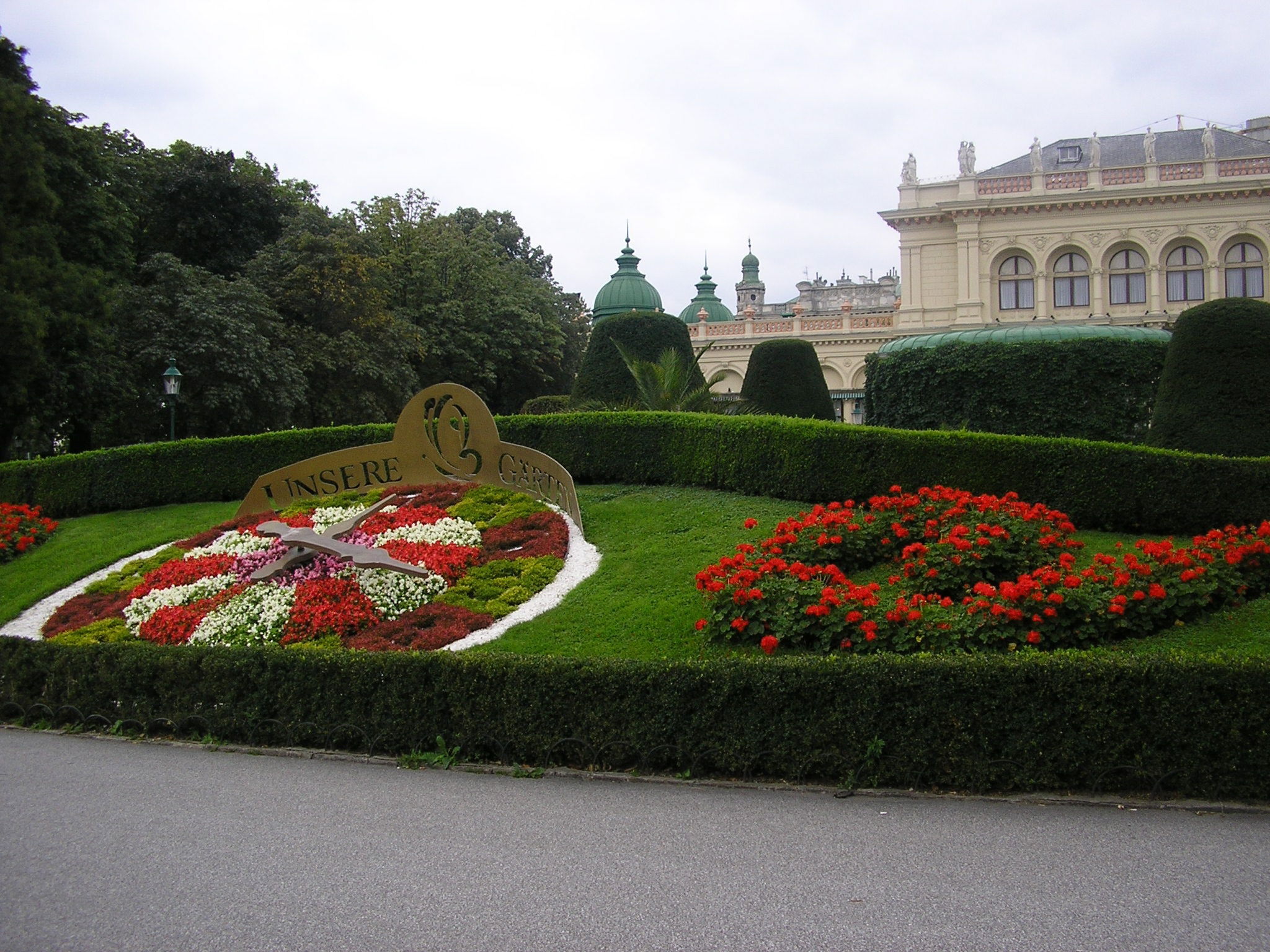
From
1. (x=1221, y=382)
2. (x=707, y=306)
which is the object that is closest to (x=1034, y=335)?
(x=1221, y=382)

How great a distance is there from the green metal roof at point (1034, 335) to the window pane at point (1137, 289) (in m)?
30.2

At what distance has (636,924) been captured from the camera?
5125 mm

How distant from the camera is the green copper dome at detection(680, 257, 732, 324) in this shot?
6738 cm

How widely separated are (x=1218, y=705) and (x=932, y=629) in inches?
93.1

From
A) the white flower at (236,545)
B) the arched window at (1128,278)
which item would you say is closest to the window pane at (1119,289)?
the arched window at (1128,278)

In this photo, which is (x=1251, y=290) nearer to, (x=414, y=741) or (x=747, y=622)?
(x=747, y=622)

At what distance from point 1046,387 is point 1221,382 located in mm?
3053

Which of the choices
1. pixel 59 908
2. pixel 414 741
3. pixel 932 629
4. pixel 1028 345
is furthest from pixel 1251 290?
pixel 59 908

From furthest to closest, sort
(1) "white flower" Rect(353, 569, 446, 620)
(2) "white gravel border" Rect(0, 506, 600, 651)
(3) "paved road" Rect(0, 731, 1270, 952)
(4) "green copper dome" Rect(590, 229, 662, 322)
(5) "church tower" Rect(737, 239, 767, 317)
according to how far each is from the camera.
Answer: (5) "church tower" Rect(737, 239, 767, 317)
(4) "green copper dome" Rect(590, 229, 662, 322)
(1) "white flower" Rect(353, 569, 446, 620)
(2) "white gravel border" Rect(0, 506, 600, 651)
(3) "paved road" Rect(0, 731, 1270, 952)

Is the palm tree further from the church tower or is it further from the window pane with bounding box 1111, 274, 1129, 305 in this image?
the church tower

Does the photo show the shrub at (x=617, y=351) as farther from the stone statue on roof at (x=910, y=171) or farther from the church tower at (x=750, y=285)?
the church tower at (x=750, y=285)

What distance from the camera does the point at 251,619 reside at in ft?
40.4

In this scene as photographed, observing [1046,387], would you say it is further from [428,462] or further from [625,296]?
[625,296]

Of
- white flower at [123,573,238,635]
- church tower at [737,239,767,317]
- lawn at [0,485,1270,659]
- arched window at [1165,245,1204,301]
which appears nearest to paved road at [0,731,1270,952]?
lawn at [0,485,1270,659]
